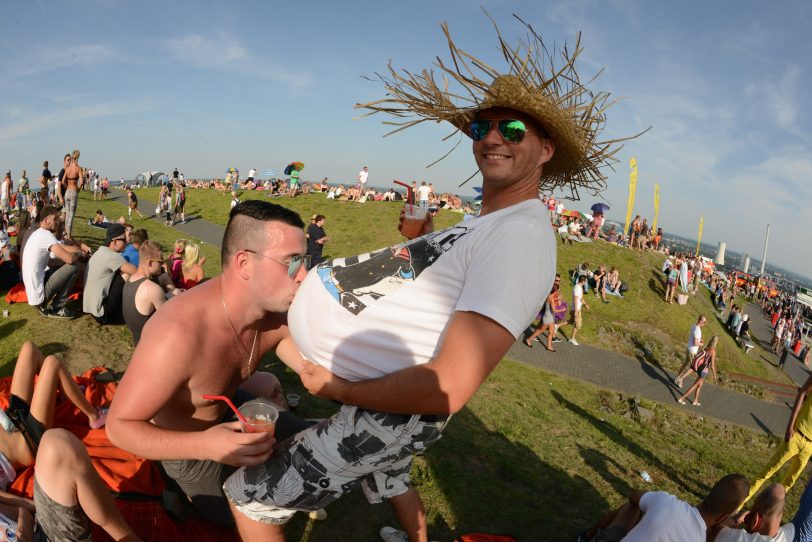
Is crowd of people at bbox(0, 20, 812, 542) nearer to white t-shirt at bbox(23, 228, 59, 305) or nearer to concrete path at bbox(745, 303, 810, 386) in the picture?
white t-shirt at bbox(23, 228, 59, 305)

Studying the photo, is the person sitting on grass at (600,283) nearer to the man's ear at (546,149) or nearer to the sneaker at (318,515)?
the sneaker at (318,515)

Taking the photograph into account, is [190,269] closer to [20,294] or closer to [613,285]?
[20,294]

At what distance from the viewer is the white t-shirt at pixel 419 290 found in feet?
4.99

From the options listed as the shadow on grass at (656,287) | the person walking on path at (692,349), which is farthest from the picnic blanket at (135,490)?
the shadow on grass at (656,287)

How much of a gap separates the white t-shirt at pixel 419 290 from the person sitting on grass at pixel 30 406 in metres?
2.87

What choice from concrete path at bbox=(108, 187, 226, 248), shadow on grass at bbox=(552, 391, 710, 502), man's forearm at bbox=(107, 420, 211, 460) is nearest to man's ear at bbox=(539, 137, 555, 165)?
man's forearm at bbox=(107, 420, 211, 460)

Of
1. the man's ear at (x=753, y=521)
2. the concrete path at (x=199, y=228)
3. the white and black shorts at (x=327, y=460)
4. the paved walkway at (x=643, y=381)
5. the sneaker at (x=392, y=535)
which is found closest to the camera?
the white and black shorts at (x=327, y=460)

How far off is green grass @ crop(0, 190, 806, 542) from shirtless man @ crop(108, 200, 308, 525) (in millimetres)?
1516

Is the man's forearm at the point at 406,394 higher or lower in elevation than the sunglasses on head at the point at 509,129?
lower

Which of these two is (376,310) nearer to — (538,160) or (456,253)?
(456,253)

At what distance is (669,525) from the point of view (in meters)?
2.87

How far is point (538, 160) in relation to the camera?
2033 millimetres

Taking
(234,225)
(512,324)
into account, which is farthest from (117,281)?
(512,324)

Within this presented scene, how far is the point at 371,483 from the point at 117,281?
6.00 metres
